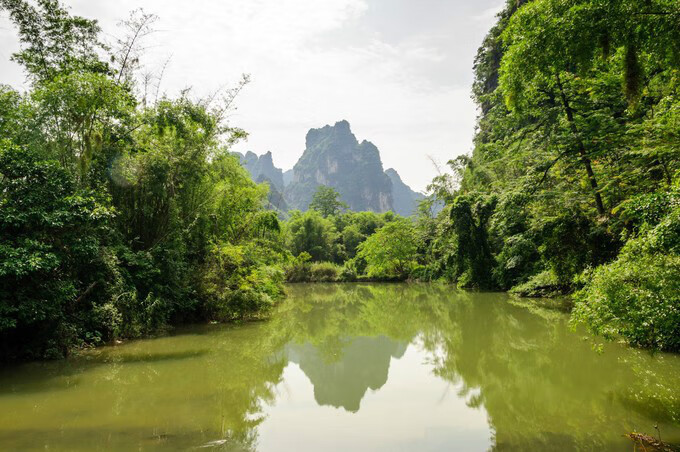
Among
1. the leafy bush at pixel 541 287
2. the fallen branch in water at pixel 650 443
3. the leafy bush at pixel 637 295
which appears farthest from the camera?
the leafy bush at pixel 541 287

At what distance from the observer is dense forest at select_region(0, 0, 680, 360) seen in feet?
14.4

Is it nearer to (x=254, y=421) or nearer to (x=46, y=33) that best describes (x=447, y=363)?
(x=254, y=421)

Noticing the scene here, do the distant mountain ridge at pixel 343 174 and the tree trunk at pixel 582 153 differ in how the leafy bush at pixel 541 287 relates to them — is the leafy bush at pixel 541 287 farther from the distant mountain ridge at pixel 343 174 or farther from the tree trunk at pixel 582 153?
the distant mountain ridge at pixel 343 174

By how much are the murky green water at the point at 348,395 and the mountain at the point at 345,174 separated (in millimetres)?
124827

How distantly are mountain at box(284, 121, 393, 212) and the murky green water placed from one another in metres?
125

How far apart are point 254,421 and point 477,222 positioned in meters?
19.5

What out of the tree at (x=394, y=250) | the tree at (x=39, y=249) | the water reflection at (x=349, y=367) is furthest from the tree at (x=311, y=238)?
the tree at (x=39, y=249)

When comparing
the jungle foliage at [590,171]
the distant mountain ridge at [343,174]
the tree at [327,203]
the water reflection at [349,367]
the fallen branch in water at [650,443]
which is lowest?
the water reflection at [349,367]

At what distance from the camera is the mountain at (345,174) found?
448 ft

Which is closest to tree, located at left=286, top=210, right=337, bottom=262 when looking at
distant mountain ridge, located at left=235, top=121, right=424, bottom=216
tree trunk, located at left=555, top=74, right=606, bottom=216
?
tree trunk, located at left=555, top=74, right=606, bottom=216

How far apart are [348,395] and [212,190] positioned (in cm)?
975

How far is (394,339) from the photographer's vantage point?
987 centimetres

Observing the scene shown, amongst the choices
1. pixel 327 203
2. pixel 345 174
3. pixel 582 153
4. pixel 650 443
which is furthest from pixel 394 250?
pixel 345 174

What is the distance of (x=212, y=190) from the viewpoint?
13.6 metres
